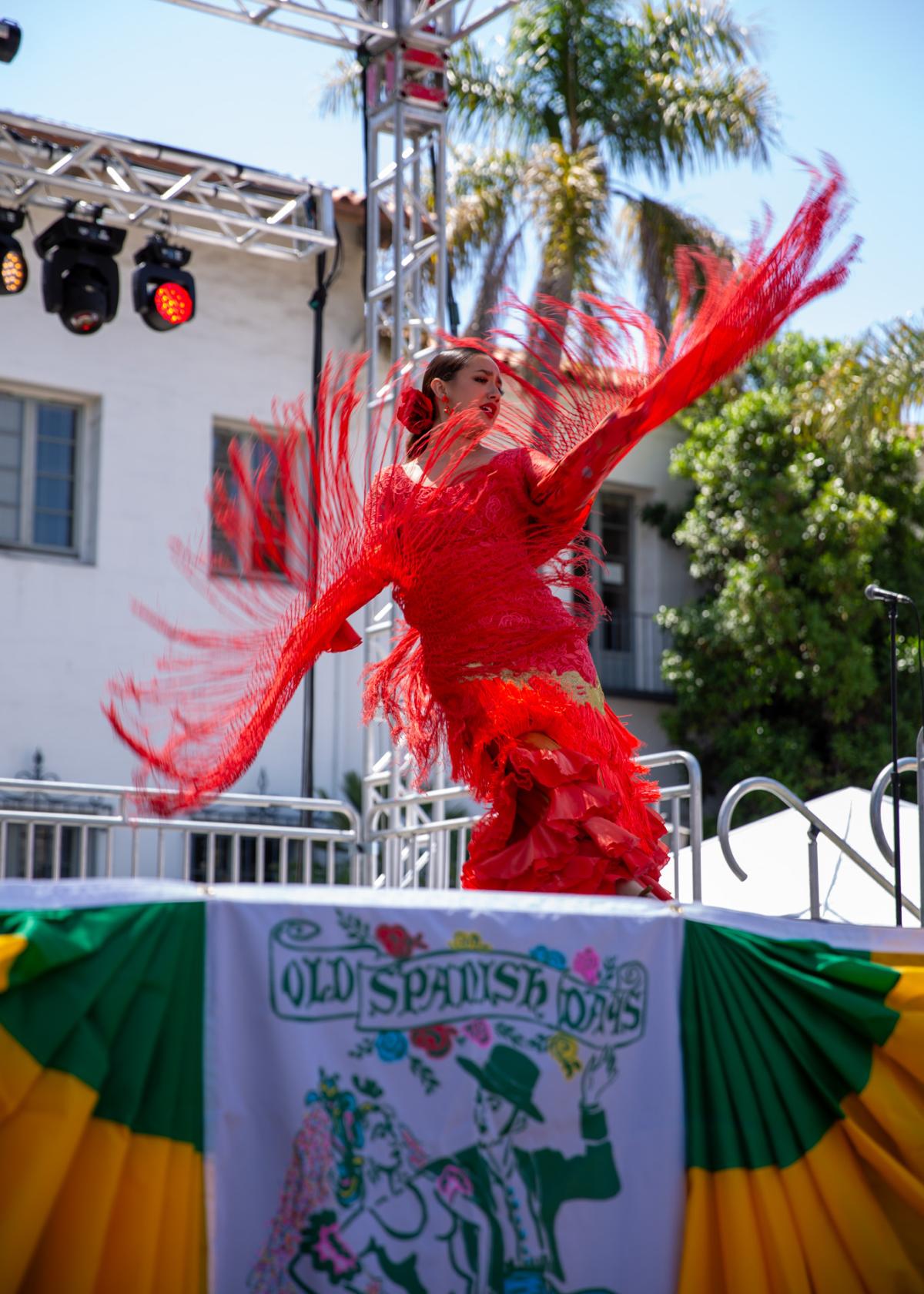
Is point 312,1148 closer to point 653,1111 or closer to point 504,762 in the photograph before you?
point 653,1111

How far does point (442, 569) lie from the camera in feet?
9.71

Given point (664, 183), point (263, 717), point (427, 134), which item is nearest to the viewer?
point (263, 717)

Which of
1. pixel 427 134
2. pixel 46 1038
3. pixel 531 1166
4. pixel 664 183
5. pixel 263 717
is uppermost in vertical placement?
pixel 664 183

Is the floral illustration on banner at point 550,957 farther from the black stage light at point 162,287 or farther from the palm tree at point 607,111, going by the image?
the palm tree at point 607,111

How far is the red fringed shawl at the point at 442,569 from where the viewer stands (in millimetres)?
2969

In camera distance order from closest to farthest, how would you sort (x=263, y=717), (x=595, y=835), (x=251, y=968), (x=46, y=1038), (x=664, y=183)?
(x=46, y=1038), (x=251, y=968), (x=595, y=835), (x=263, y=717), (x=664, y=183)

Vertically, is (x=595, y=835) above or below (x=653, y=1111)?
above

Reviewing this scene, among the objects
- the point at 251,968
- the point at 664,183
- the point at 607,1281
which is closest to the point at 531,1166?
the point at 607,1281

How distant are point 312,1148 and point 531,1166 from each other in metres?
0.31

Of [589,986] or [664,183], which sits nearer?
[589,986]

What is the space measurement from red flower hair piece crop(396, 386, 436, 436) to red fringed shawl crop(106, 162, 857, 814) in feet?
0.43

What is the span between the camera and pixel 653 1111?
2172 mm

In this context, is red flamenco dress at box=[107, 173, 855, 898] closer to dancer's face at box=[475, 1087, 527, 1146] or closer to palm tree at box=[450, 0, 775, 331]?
dancer's face at box=[475, 1087, 527, 1146]

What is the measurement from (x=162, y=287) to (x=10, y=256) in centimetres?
84
